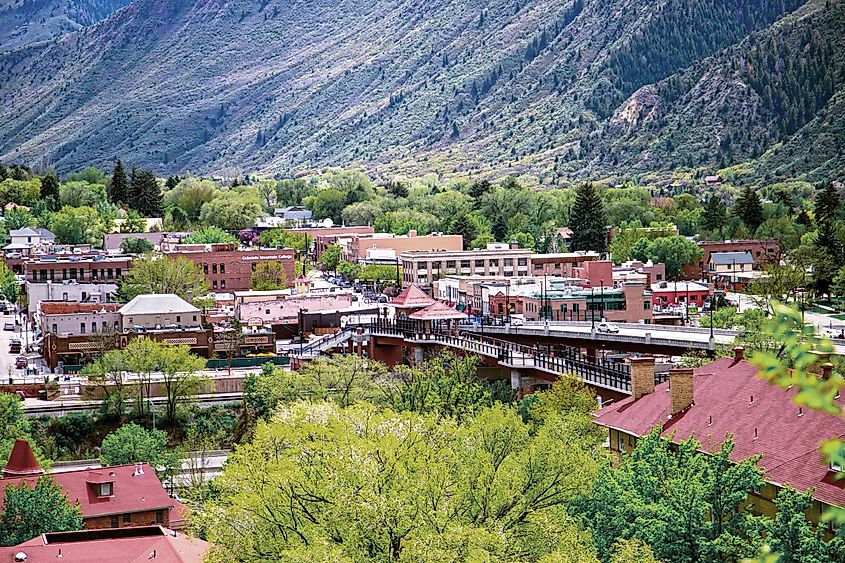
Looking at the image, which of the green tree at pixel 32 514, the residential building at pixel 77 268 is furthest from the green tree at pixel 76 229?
the green tree at pixel 32 514

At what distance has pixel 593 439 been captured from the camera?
173ft

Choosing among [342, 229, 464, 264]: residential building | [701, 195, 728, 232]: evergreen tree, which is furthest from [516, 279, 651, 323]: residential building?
[701, 195, 728, 232]: evergreen tree

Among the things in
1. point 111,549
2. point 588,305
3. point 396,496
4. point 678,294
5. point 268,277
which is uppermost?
point 268,277

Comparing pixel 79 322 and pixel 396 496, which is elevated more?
pixel 396 496

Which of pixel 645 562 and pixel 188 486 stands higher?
pixel 645 562

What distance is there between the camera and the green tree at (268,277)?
476 feet

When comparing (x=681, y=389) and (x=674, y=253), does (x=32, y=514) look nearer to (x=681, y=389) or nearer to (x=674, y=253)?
(x=681, y=389)

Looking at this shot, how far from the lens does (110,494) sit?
6222cm

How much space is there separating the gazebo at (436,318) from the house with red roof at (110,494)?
3842 cm

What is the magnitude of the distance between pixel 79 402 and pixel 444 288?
2060 inches

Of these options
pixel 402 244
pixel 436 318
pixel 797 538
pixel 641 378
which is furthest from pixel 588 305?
pixel 797 538

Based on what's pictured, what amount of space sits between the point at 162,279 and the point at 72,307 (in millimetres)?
14054

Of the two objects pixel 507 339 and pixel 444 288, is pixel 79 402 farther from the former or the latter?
pixel 444 288

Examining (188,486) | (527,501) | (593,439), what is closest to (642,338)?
(188,486)
